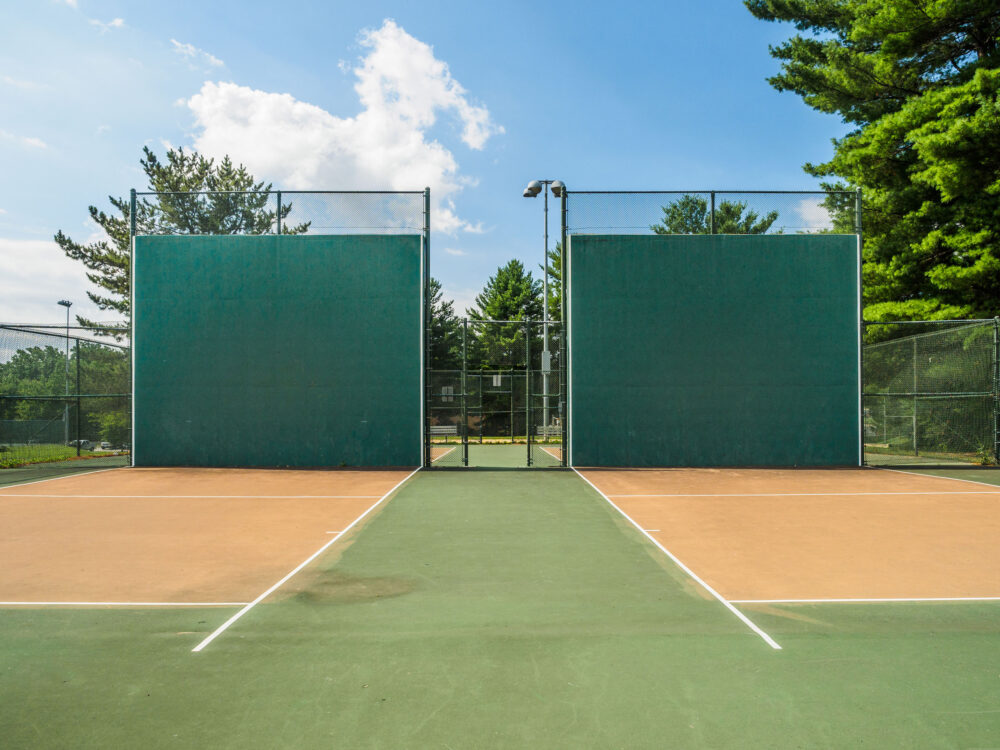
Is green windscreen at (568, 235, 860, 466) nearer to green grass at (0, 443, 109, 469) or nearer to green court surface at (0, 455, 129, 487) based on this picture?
green court surface at (0, 455, 129, 487)

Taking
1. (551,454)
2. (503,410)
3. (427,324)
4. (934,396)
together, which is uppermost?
(427,324)

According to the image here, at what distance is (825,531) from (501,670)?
5.50 metres

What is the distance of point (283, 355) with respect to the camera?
15188mm

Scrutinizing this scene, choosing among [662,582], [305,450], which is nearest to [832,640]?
[662,582]

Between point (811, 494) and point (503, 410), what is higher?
point (503, 410)

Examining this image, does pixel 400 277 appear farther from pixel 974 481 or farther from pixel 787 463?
pixel 974 481

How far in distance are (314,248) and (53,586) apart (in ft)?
35.8

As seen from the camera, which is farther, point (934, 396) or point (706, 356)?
point (934, 396)

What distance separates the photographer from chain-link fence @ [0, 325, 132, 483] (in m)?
15.0

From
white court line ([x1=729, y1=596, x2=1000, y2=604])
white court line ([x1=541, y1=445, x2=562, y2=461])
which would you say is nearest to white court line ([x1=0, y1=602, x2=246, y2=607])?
white court line ([x1=729, y1=596, x2=1000, y2=604])

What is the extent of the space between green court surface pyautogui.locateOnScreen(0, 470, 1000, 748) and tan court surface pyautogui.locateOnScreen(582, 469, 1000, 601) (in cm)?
60

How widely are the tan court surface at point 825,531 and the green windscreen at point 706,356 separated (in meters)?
2.03

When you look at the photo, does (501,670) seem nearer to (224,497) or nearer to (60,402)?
(224,497)

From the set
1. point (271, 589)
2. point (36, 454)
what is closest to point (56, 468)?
point (36, 454)
